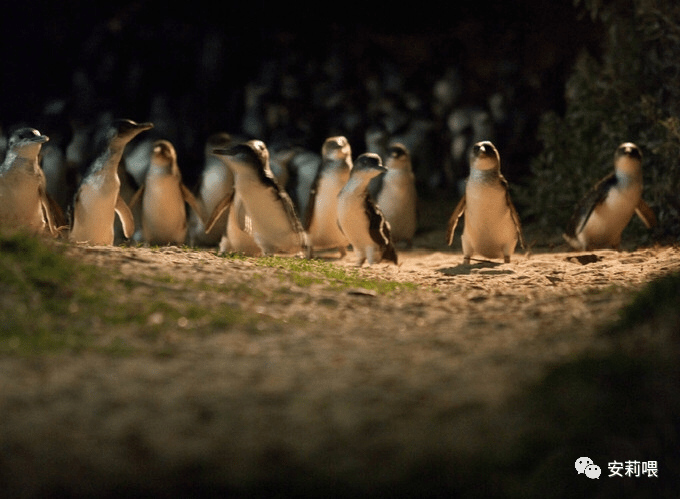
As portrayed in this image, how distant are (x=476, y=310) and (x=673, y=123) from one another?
434 centimetres

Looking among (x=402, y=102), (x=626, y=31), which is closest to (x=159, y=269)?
(x=626, y=31)

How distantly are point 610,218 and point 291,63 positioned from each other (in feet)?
34.7

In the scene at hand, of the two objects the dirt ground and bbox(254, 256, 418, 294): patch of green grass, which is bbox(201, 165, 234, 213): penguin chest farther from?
the dirt ground

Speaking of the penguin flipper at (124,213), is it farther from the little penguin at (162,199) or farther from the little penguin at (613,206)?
the little penguin at (613,206)

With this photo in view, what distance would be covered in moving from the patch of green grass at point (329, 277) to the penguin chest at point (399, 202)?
2905 mm

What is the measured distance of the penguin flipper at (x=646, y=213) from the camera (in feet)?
28.7

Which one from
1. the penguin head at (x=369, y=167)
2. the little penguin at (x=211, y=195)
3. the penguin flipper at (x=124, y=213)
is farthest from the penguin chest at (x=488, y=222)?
the penguin flipper at (x=124, y=213)

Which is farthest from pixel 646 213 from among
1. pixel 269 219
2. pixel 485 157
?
pixel 269 219

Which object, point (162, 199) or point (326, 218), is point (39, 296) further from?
point (326, 218)

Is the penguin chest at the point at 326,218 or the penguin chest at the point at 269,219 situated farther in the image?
the penguin chest at the point at 326,218

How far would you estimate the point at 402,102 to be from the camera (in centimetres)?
1725

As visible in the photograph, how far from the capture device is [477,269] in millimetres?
7781

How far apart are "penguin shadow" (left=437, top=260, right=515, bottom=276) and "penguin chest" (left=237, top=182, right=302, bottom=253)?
136 cm

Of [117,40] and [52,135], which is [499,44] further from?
[52,135]
